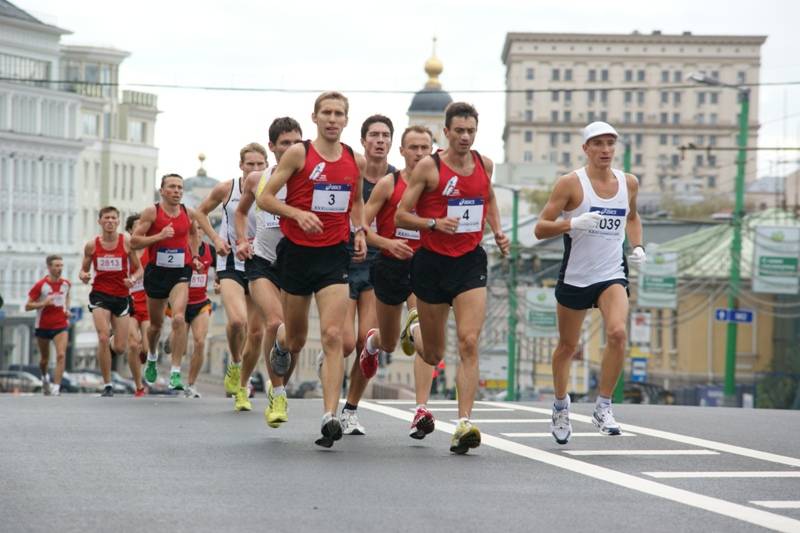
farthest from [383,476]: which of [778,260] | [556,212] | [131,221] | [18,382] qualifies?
[18,382]

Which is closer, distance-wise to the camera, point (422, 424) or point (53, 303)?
point (422, 424)

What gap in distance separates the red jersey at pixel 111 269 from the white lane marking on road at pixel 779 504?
12.8 m

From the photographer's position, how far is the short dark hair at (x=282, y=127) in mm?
16391

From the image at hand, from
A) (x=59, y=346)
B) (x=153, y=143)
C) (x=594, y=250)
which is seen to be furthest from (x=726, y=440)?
(x=153, y=143)

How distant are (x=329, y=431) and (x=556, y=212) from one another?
7.27 ft

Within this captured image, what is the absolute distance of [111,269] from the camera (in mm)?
23172

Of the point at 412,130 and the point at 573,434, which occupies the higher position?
the point at 412,130

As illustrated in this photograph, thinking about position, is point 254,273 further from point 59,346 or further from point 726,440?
point 59,346

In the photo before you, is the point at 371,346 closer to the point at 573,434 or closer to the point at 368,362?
Result: the point at 368,362

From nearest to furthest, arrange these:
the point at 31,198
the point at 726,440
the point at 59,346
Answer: the point at 726,440
the point at 59,346
the point at 31,198

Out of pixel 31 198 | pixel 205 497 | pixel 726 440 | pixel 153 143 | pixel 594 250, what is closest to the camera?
pixel 205 497

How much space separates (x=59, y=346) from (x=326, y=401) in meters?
13.5

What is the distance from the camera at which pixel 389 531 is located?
971cm

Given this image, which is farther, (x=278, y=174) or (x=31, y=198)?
(x=31, y=198)
